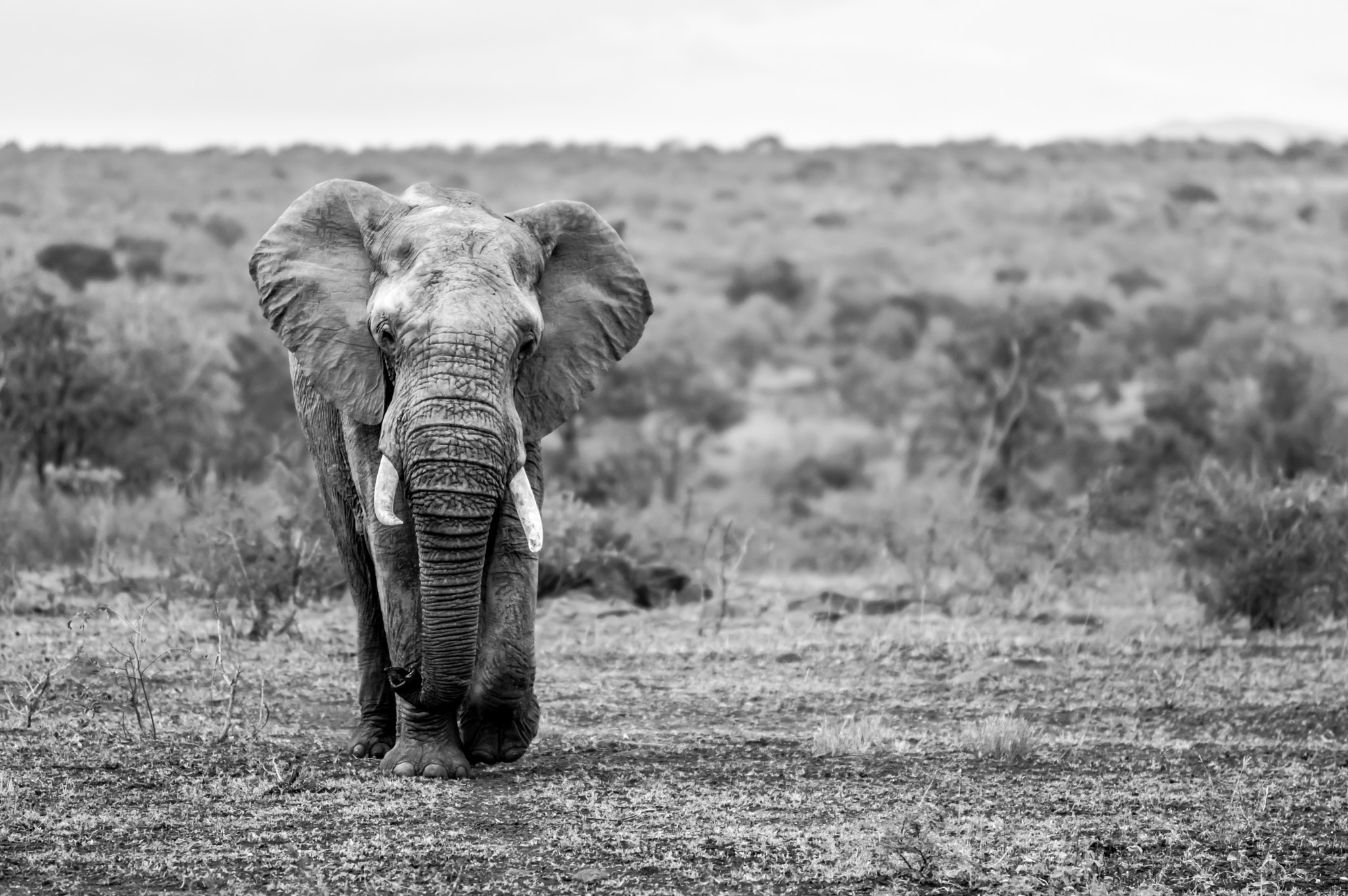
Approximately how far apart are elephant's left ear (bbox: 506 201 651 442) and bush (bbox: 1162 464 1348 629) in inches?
262

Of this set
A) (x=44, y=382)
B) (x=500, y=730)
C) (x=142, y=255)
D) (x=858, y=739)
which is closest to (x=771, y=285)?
(x=142, y=255)

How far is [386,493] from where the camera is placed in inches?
284

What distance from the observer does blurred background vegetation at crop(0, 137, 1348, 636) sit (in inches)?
579

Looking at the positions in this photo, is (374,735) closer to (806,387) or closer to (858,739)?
(858,739)

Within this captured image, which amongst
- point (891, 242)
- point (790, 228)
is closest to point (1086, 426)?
point (891, 242)

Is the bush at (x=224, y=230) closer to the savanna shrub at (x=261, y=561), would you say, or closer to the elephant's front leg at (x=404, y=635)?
the savanna shrub at (x=261, y=561)

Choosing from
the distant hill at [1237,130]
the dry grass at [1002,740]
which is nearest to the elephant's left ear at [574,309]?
the dry grass at [1002,740]

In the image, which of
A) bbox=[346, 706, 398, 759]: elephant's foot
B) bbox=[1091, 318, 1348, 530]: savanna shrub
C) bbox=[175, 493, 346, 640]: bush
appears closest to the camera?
bbox=[346, 706, 398, 759]: elephant's foot

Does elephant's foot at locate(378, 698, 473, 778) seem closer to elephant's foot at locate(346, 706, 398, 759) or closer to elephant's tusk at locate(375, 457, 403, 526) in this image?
elephant's foot at locate(346, 706, 398, 759)

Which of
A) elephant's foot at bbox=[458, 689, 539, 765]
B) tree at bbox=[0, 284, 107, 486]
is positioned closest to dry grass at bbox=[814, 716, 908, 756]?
elephant's foot at bbox=[458, 689, 539, 765]

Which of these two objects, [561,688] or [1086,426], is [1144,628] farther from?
[1086,426]

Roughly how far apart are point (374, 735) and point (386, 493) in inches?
61.3

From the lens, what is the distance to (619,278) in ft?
28.0

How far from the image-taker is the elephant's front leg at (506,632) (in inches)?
302
